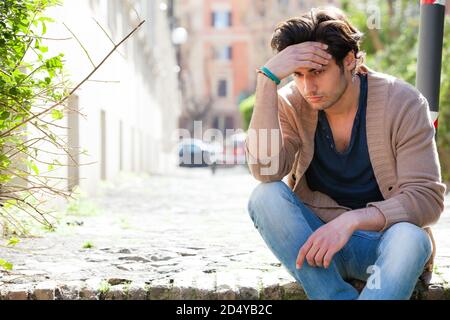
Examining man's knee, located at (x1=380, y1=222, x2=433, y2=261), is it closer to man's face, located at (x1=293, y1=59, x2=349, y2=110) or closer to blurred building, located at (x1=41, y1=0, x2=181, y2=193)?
man's face, located at (x1=293, y1=59, x2=349, y2=110)

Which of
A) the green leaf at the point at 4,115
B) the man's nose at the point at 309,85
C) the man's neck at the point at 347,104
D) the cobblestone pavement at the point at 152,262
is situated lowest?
the cobblestone pavement at the point at 152,262

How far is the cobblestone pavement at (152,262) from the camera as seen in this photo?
371 centimetres

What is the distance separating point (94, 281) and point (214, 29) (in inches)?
2444

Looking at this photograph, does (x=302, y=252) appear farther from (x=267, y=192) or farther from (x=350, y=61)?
(x=350, y=61)

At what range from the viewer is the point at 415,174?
3.14 metres

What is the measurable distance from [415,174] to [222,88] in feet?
209

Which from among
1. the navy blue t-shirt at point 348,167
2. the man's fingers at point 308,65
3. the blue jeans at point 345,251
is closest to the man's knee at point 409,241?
the blue jeans at point 345,251

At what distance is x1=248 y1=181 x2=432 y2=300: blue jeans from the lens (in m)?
2.92

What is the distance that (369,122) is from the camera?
11.0 feet

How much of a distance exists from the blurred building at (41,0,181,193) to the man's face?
85 centimetres

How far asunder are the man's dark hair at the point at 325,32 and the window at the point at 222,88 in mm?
62942

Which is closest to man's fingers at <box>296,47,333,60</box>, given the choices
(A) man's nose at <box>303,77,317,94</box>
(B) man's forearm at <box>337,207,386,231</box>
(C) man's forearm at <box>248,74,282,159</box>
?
(A) man's nose at <box>303,77,317,94</box>

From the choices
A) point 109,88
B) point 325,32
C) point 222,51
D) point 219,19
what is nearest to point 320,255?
point 325,32

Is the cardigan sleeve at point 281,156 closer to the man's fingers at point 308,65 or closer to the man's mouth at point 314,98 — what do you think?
the man's mouth at point 314,98
